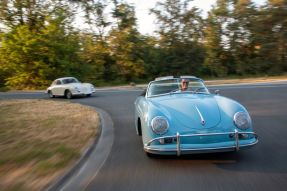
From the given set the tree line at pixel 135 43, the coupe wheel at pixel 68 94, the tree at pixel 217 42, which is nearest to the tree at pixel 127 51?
the tree line at pixel 135 43

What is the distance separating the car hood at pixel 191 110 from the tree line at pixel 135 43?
31527 millimetres

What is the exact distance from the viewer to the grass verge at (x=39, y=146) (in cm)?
531

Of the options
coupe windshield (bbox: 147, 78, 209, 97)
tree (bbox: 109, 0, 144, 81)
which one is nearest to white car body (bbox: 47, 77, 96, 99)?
coupe windshield (bbox: 147, 78, 209, 97)

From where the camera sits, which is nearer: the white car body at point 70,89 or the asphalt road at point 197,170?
the asphalt road at point 197,170

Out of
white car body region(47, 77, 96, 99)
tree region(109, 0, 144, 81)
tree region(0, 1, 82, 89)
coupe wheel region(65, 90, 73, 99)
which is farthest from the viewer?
tree region(109, 0, 144, 81)

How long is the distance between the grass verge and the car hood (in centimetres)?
175

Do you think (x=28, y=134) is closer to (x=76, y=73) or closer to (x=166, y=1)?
(x=76, y=73)

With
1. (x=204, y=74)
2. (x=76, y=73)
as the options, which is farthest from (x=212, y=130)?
(x=204, y=74)

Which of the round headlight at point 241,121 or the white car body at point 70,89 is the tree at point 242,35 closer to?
the white car body at point 70,89

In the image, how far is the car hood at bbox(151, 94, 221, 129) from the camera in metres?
5.96

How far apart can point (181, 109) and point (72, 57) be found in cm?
3406

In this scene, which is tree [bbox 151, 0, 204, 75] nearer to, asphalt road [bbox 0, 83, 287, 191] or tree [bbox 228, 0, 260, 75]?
tree [bbox 228, 0, 260, 75]

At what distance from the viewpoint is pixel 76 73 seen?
38.8m

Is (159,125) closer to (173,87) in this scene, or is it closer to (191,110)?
(191,110)
